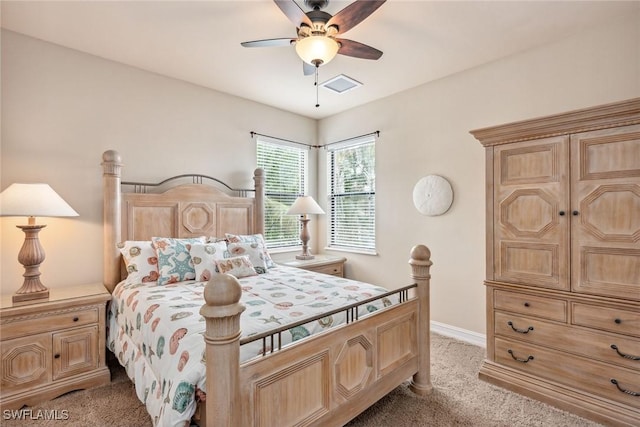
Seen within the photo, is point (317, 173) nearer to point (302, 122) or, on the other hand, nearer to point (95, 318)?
point (302, 122)

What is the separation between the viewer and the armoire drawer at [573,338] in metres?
1.88

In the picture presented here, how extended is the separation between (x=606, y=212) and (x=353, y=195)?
109 inches

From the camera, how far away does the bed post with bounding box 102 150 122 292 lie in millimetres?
2715

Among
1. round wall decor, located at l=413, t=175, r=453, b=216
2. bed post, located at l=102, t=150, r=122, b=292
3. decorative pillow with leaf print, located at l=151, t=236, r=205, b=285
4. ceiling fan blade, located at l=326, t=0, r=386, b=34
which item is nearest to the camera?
ceiling fan blade, located at l=326, t=0, r=386, b=34

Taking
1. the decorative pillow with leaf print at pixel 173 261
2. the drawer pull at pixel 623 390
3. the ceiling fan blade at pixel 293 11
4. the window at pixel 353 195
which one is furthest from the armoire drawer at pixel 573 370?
the ceiling fan blade at pixel 293 11

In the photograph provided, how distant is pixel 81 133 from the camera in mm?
2768

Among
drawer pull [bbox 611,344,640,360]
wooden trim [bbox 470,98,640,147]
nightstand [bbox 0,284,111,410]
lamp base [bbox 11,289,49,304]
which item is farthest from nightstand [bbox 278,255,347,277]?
drawer pull [bbox 611,344,640,360]

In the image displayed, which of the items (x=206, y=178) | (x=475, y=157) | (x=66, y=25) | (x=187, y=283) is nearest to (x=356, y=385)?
(x=187, y=283)

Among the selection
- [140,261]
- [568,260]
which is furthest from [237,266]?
[568,260]

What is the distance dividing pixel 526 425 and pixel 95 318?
3.15 m

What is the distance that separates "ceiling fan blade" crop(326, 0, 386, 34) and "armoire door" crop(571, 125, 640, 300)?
1.64m

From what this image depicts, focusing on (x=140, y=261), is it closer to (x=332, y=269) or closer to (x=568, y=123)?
(x=332, y=269)

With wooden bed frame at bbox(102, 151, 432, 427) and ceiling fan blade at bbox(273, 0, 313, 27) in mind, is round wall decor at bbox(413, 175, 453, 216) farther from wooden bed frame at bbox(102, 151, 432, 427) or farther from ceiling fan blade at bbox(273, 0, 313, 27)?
ceiling fan blade at bbox(273, 0, 313, 27)

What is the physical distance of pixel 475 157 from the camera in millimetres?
3082
